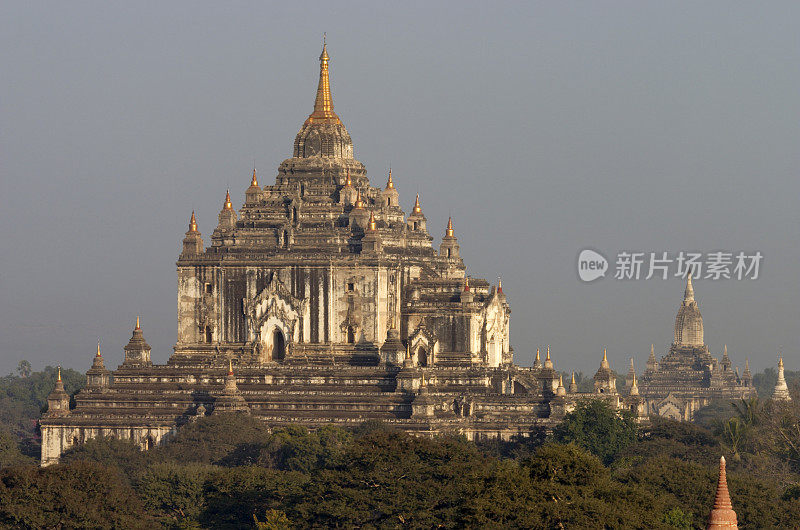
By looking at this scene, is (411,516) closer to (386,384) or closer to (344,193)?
(386,384)

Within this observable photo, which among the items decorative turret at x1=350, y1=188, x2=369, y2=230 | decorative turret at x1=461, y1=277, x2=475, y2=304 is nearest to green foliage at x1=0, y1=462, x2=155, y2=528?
decorative turret at x1=350, y1=188, x2=369, y2=230

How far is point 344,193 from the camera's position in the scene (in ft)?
420

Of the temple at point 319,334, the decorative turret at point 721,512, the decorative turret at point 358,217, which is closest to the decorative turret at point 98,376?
the temple at point 319,334

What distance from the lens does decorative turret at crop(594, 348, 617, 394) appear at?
5374 inches

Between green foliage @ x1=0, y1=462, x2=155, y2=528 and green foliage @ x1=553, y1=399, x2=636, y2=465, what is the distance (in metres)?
28.3

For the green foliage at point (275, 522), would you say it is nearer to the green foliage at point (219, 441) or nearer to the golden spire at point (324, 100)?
the green foliage at point (219, 441)

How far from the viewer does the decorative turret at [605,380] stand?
448 feet

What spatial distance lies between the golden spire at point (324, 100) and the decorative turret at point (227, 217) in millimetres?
6708

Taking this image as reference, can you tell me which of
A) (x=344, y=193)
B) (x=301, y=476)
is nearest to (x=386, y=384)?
(x=344, y=193)

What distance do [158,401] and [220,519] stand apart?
30560mm

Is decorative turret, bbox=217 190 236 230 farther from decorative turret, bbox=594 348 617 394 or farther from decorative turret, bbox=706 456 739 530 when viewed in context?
decorative turret, bbox=706 456 739 530

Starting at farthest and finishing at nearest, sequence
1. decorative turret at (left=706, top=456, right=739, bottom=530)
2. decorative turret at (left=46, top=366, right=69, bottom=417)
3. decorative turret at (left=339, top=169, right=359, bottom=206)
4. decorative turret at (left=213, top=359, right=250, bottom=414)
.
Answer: decorative turret at (left=339, top=169, right=359, bottom=206), decorative turret at (left=46, top=366, right=69, bottom=417), decorative turret at (left=213, top=359, right=250, bottom=414), decorative turret at (left=706, top=456, right=739, bottom=530)

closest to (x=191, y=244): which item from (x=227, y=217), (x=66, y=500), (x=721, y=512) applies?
(x=227, y=217)

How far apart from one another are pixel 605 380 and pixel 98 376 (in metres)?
28.7
